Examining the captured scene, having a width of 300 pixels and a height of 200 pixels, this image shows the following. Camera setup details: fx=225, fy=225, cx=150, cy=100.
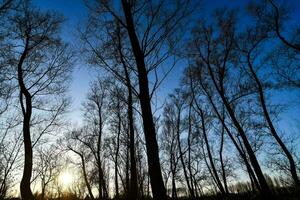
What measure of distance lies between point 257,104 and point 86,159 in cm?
1715

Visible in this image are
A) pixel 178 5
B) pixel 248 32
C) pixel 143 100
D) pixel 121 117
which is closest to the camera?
pixel 143 100

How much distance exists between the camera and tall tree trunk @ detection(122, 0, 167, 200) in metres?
5.25

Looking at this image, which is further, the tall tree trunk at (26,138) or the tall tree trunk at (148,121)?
the tall tree trunk at (26,138)

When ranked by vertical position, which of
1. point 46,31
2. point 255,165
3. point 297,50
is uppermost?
point 46,31

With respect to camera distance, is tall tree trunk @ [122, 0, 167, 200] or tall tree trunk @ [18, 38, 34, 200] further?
tall tree trunk @ [18, 38, 34, 200]

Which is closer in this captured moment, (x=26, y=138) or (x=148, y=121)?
(x=148, y=121)

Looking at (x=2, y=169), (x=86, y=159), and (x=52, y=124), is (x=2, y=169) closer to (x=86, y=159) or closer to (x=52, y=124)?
(x=86, y=159)

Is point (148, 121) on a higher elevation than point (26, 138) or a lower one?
lower

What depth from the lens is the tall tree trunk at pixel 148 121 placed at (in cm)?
525

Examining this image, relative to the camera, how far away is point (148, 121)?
588 cm

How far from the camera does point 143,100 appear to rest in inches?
244

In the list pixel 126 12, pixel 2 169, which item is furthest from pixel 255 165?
pixel 2 169

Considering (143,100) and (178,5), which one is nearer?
(143,100)

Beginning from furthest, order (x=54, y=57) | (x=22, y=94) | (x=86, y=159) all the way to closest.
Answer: (x=86, y=159) → (x=54, y=57) → (x=22, y=94)
